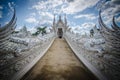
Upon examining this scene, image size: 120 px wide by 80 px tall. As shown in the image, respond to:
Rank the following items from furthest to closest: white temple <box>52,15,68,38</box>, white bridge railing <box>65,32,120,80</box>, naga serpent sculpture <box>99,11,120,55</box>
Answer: white temple <box>52,15,68,38</box> → naga serpent sculpture <box>99,11,120,55</box> → white bridge railing <box>65,32,120,80</box>

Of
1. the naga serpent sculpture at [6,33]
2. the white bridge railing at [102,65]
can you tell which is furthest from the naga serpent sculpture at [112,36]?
the naga serpent sculpture at [6,33]

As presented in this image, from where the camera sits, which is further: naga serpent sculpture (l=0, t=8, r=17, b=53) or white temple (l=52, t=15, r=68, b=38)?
white temple (l=52, t=15, r=68, b=38)

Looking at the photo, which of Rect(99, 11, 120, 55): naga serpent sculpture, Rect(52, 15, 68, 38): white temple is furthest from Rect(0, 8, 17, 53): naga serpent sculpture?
Rect(52, 15, 68, 38): white temple

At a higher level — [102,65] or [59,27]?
[59,27]

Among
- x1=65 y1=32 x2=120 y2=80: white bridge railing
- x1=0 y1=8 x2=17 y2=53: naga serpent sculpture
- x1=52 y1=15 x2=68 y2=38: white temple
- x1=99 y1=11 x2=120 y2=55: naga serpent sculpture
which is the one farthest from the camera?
x1=52 y1=15 x2=68 y2=38: white temple

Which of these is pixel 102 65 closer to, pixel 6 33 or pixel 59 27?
pixel 6 33

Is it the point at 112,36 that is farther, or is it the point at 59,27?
the point at 59,27

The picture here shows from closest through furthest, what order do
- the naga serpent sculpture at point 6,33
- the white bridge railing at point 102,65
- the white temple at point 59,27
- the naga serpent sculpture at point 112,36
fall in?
the white bridge railing at point 102,65 → the naga serpent sculpture at point 6,33 → the naga serpent sculpture at point 112,36 → the white temple at point 59,27

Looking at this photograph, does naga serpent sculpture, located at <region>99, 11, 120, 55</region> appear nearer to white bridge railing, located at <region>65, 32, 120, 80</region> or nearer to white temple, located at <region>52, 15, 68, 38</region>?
white bridge railing, located at <region>65, 32, 120, 80</region>

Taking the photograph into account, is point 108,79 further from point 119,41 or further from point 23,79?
point 119,41

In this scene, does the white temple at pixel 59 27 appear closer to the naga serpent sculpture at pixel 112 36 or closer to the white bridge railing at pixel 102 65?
the naga serpent sculpture at pixel 112 36

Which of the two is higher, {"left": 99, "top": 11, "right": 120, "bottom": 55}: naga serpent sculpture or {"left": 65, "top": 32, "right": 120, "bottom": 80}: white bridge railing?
{"left": 99, "top": 11, "right": 120, "bottom": 55}: naga serpent sculpture

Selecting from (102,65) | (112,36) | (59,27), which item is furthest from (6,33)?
(59,27)

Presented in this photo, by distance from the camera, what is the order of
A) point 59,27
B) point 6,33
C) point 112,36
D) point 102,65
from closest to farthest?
point 102,65 → point 6,33 → point 112,36 → point 59,27
